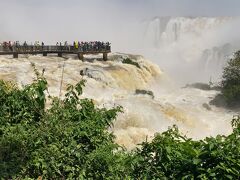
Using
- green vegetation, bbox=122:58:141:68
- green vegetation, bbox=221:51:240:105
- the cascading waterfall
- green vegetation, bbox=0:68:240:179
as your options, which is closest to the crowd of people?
green vegetation, bbox=122:58:141:68

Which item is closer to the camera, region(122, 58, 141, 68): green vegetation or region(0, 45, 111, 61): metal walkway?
region(0, 45, 111, 61): metal walkway

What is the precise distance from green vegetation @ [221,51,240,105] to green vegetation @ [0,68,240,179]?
27.3 m

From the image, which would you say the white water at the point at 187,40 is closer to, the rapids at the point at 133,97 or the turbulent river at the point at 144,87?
the turbulent river at the point at 144,87

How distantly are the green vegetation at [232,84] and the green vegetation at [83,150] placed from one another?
27268 millimetres

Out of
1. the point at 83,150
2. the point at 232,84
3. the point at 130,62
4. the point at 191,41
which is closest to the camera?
the point at 83,150

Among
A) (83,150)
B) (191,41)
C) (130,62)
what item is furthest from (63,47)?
(191,41)

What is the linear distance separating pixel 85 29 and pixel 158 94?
79.1 m

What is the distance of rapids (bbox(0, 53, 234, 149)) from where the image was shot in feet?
87.6

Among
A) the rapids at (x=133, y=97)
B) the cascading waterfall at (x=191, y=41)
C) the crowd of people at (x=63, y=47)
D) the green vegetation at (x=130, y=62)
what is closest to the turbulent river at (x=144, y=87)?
the rapids at (x=133, y=97)

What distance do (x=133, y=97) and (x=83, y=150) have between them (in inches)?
828

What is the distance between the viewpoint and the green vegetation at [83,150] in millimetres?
8062

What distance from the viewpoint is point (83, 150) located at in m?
9.98

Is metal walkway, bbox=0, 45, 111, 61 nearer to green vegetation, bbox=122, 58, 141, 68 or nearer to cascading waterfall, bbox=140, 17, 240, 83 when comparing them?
green vegetation, bbox=122, 58, 141, 68

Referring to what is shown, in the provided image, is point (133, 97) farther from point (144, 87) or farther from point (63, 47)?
point (63, 47)
